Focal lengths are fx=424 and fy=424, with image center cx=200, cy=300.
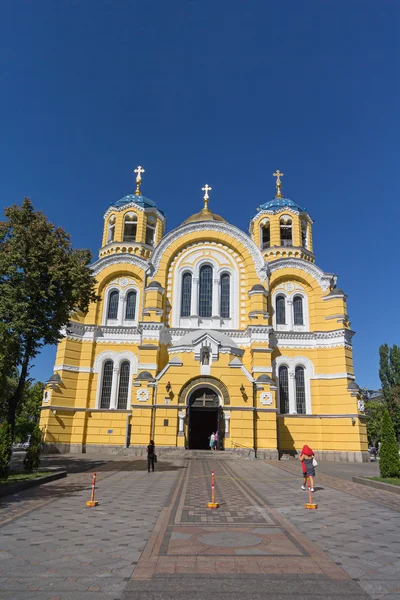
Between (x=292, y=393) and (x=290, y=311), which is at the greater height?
(x=290, y=311)

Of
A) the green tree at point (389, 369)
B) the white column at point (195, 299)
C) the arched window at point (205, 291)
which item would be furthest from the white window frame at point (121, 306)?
the green tree at point (389, 369)

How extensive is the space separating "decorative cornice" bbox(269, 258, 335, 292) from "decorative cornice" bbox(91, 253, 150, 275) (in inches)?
395

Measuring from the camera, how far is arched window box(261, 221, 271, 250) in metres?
35.4

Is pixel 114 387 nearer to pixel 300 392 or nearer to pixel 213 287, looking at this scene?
pixel 213 287

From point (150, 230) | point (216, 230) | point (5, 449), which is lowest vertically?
point (5, 449)

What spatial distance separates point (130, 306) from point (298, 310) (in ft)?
42.8

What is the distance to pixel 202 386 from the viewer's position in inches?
1063

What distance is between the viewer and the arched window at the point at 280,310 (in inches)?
1281

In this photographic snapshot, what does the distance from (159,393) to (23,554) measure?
19.7m

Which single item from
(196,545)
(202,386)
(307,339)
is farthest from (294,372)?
(196,545)

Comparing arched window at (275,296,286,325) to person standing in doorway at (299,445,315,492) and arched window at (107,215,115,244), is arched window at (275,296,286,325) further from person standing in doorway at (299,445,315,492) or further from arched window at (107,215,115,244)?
person standing in doorway at (299,445,315,492)

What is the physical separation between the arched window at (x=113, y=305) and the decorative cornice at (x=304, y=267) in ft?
40.1

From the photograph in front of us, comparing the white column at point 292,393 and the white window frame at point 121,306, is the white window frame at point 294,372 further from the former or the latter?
the white window frame at point 121,306

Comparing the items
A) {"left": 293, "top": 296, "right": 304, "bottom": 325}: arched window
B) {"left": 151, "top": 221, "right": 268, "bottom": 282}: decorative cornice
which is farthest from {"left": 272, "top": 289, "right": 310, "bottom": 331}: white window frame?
{"left": 151, "top": 221, "right": 268, "bottom": 282}: decorative cornice
